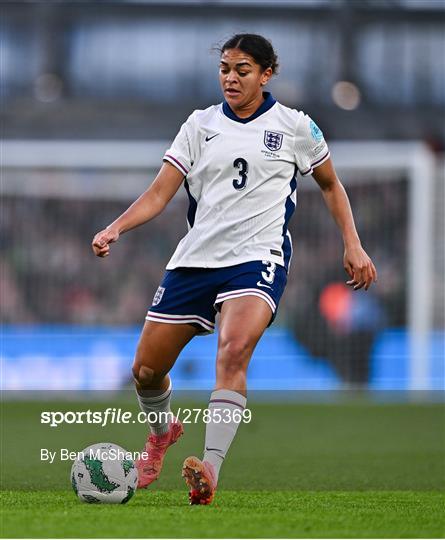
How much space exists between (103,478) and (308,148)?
6.54 feet

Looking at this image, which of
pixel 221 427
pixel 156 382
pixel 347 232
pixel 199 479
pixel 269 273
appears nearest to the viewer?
pixel 199 479

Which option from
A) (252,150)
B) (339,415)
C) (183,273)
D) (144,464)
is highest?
(252,150)

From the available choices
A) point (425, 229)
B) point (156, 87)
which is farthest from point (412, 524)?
point (156, 87)

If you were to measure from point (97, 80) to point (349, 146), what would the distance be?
7.95 meters

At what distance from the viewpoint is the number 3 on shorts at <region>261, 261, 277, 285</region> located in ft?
22.9

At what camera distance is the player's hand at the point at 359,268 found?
7.04m

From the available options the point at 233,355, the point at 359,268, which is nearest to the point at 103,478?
the point at 233,355

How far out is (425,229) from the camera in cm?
2002

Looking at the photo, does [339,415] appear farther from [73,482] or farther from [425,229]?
[73,482]

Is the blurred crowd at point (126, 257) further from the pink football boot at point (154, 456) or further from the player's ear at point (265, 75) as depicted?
the player's ear at point (265, 75)

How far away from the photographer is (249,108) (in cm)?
723

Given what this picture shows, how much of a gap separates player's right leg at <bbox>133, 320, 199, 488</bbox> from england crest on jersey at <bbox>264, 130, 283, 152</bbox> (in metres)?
1.00

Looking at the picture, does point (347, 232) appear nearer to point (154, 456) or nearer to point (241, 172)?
point (241, 172)

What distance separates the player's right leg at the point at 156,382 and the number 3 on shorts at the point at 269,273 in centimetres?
50
